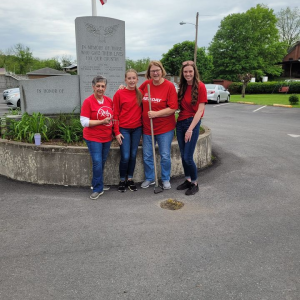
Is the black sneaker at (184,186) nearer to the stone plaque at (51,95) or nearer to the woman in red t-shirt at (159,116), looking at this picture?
the woman in red t-shirt at (159,116)

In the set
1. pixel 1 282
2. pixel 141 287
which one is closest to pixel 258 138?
pixel 141 287

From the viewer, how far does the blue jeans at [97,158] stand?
4.35m

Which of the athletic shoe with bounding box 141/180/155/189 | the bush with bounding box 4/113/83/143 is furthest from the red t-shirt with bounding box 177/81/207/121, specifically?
the bush with bounding box 4/113/83/143

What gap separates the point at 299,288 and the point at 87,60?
6271 mm

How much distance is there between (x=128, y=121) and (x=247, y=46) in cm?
4156

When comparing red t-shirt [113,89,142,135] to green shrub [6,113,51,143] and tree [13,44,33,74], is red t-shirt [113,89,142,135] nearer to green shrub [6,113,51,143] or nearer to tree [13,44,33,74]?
green shrub [6,113,51,143]

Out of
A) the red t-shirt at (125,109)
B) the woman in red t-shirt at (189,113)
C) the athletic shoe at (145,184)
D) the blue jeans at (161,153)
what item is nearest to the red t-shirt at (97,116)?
the red t-shirt at (125,109)

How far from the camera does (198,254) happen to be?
2949 mm

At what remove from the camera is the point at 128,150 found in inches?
181

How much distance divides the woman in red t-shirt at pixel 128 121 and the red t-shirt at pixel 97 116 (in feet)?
0.43

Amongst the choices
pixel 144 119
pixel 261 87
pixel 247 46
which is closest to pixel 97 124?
pixel 144 119

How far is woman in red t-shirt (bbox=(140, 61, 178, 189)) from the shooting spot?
4.41 metres

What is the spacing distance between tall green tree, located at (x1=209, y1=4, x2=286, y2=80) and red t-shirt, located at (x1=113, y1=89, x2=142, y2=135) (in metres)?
38.4

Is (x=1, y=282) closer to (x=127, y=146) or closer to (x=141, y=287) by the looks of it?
(x=141, y=287)
